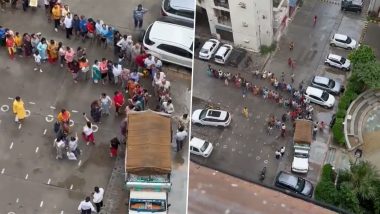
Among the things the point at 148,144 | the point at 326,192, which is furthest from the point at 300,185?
the point at 148,144

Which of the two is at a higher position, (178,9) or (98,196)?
(178,9)

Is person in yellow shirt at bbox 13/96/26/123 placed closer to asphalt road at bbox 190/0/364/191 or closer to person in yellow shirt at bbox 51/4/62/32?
person in yellow shirt at bbox 51/4/62/32

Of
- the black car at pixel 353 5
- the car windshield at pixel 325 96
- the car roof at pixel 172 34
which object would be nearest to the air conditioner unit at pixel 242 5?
the car windshield at pixel 325 96

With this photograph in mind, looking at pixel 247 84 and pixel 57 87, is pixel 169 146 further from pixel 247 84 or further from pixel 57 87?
pixel 247 84

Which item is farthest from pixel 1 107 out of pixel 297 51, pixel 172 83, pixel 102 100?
pixel 297 51

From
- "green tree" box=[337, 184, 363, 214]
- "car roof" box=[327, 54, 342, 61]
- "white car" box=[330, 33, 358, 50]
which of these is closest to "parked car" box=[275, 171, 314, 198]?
"green tree" box=[337, 184, 363, 214]

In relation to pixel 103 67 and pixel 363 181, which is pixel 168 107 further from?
pixel 363 181
